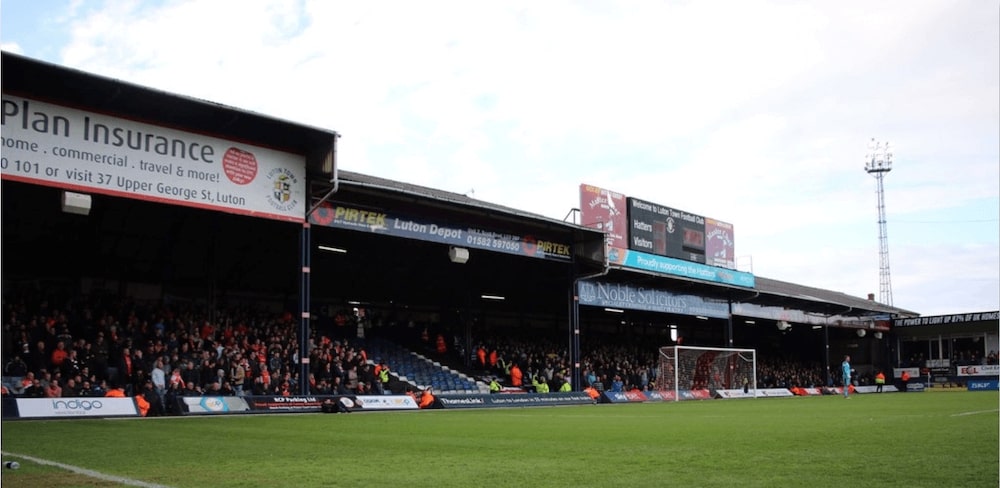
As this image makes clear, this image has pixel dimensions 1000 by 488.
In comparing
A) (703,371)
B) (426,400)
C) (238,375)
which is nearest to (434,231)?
(426,400)

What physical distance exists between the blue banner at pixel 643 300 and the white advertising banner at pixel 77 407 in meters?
18.8

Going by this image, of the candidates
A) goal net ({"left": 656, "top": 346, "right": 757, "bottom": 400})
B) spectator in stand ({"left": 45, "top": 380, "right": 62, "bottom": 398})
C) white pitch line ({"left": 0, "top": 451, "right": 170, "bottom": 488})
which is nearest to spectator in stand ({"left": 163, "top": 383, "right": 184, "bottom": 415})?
spectator in stand ({"left": 45, "top": 380, "right": 62, "bottom": 398})

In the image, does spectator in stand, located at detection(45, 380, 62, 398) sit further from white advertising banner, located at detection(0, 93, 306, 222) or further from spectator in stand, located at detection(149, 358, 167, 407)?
white advertising banner, located at detection(0, 93, 306, 222)

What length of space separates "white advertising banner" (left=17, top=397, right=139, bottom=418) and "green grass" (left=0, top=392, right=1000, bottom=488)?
10.1 feet

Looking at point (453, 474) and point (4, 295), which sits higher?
point (4, 295)

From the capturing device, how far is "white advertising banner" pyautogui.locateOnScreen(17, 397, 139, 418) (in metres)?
18.1

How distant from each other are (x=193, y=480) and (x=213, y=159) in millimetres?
16318

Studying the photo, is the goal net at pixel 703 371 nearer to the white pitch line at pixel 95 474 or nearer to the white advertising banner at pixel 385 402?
the white advertising banner at pixel 385 402

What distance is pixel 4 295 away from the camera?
87.0ft

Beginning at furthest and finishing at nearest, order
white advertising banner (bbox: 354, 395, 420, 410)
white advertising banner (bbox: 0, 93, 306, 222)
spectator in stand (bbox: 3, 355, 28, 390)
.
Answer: white advertising banner (bbox: 354, 395, 420, 410)
spectator in stand (bbox: 3, 355, 28, 390)
white advertising banner (bbox: 0, 93, 306, 222)

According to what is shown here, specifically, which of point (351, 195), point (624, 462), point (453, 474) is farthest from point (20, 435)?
point (351, 195)

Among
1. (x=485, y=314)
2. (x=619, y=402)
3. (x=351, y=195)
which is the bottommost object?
(x=619, y=402)

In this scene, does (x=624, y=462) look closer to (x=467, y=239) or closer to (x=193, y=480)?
(x=193, y=480)

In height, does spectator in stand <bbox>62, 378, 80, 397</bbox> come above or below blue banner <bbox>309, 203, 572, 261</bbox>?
below
